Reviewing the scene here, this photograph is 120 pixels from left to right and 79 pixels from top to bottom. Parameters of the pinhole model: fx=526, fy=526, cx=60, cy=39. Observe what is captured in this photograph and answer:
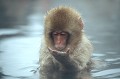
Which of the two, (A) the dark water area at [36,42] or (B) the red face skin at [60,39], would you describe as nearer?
(B) the red face skin at [60,39]

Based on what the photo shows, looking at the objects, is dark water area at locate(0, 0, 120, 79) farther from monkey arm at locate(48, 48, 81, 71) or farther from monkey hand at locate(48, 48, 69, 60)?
monkey hand at locate(48, 48, 69, 60)

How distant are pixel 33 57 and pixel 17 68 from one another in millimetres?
829

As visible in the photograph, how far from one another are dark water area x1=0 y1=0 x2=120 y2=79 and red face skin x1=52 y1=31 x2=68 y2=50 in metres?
0.67

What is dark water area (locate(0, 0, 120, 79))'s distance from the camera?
7359mm

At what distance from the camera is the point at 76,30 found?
6.68 m

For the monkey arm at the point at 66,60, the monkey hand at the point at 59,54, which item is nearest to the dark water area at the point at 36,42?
the monkey arm at the point at 66,60

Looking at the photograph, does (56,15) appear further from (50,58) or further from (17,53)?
(17,53)

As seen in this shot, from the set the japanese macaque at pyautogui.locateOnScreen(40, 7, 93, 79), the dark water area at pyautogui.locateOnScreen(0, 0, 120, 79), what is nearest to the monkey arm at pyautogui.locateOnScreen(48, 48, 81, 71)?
the japanese macaque at pyautogui.locateOnScreen(40, 7, 93, 79)

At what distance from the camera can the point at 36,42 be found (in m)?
9.66

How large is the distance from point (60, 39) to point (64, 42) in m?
0.07

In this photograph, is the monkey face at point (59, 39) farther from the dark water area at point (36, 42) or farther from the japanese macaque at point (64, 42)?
the dark water area at point (36, 42)

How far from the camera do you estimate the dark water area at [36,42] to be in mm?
7359

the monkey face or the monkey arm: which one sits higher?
the monkey face

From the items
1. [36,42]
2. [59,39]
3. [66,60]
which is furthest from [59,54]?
[36,42]
